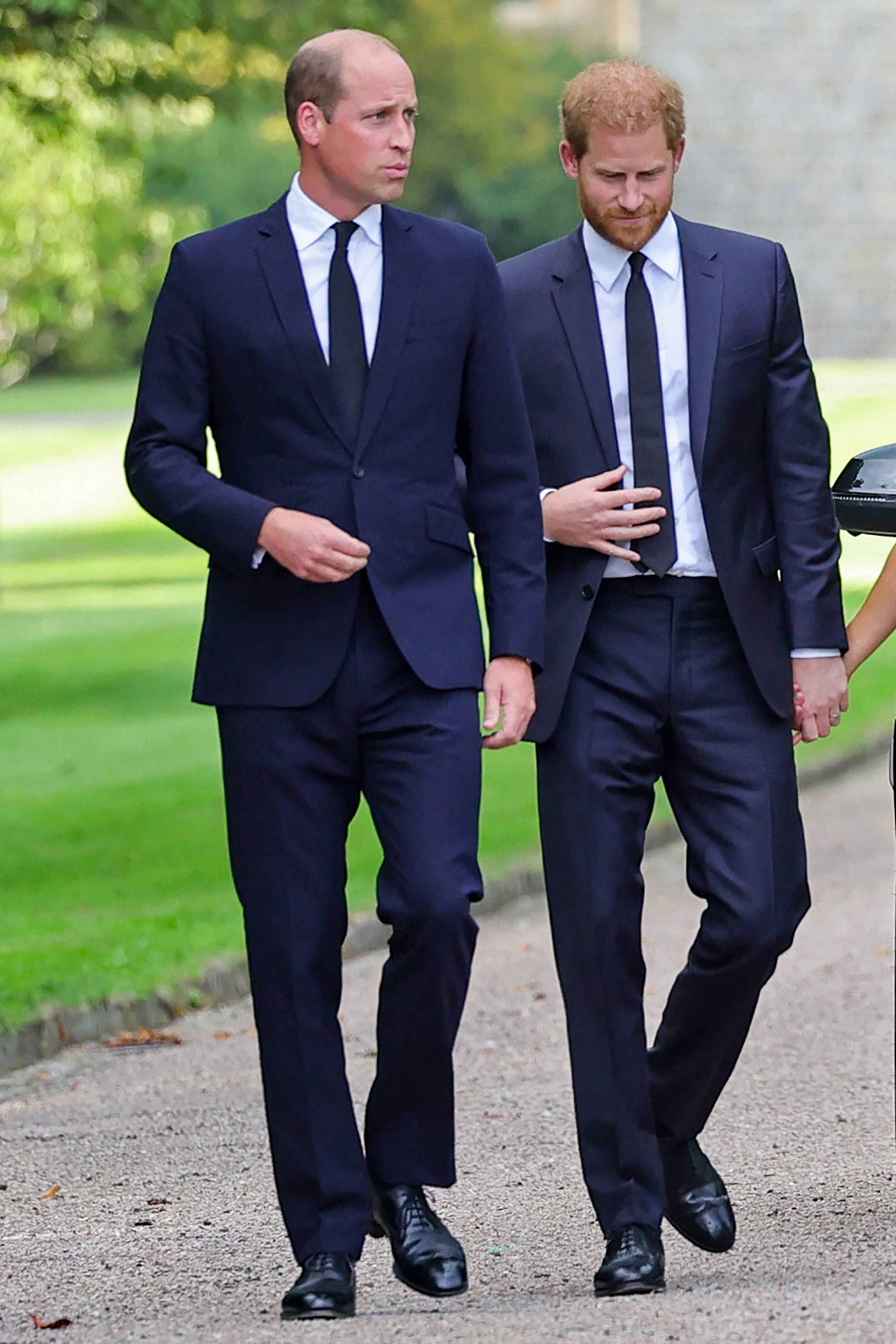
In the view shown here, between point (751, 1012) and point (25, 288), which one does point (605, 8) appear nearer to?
point (25, 288)

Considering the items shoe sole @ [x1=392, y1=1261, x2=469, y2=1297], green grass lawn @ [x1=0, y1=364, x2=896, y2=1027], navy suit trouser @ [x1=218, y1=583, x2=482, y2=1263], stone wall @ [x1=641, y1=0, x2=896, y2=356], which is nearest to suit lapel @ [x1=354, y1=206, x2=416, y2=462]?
navy suit trouser @ [x1=218, y1=583, x2=482, y2=1263]

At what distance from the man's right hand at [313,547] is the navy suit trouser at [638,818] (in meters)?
0.57

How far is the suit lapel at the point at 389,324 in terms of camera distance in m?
4.30

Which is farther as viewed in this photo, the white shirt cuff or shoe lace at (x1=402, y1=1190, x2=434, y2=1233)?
the white shirt cuff

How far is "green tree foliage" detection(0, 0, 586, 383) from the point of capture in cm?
1366

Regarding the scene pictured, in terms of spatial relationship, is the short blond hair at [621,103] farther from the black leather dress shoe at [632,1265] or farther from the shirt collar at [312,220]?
the black leather dress shoe at [632,1265]

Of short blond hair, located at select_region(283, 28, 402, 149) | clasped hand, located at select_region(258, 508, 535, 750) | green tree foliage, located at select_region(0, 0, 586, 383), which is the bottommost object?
clasped hand, located at select_region(258, 508, 535, 750)

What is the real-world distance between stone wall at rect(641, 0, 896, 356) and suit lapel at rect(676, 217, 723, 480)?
51.7 meters

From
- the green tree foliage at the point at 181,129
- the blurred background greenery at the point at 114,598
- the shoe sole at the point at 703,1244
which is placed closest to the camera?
the shoe sole at the point at 703,1244

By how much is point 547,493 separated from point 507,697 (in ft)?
1.37

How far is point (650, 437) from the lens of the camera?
14.9ft

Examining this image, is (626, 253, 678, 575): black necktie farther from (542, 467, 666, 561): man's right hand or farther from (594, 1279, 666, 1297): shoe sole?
(594, 1279, 666, 1297): shoe sole

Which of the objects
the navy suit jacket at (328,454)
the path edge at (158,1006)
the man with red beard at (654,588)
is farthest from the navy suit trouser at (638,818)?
the path edge at (158,1006)

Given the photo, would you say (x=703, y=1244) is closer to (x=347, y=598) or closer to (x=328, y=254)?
(x=347, y=598)
